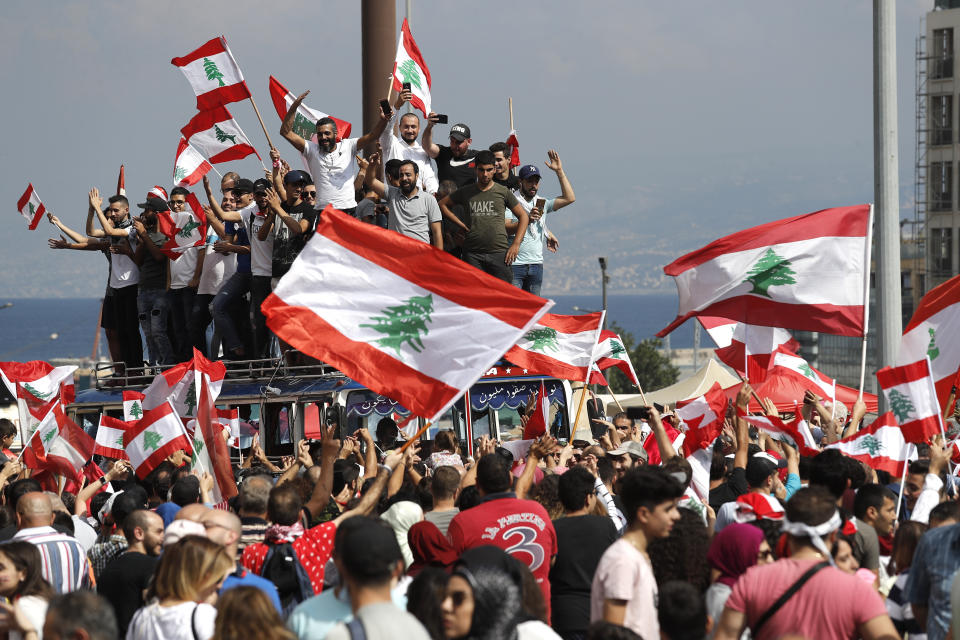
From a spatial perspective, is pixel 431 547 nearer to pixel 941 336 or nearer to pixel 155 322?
pixel 941 336

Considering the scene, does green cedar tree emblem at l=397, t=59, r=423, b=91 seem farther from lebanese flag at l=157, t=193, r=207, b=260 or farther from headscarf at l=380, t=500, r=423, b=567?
headscarf at l=380, t=500, r=423, b=567

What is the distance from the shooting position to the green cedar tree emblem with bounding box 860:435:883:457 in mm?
9098

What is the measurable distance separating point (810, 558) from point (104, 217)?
A: 40.7ft

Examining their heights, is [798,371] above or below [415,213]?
below

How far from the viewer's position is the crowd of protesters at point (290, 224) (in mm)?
14051

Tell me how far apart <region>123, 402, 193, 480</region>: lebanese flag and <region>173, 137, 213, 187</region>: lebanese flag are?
7.94 m

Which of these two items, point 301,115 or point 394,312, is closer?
point 394,312

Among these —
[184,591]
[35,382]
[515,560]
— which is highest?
[35,382]

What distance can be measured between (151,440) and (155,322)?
5.39 m

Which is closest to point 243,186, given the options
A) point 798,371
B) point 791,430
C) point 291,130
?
point 291,130

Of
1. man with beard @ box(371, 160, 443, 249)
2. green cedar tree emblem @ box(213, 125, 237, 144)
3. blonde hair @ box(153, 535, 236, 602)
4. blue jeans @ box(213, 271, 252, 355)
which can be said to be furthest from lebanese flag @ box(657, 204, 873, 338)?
green cedar tree emblem @ box(213, 125, 237, 144)

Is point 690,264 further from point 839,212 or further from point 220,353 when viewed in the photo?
point 220,353

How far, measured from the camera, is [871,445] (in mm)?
9117

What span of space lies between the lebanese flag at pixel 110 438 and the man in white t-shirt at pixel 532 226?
449 centimetres
